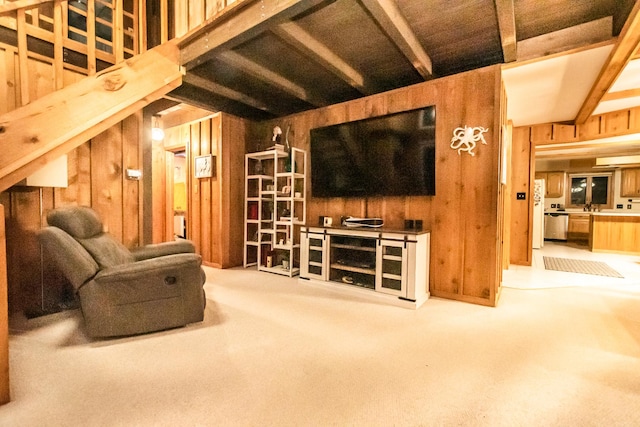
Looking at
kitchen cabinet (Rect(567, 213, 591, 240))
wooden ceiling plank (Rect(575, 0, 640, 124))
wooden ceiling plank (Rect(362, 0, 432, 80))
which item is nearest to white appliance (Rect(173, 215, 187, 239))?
wooden ceiling plank (Rect(362, 0, 432, 80))

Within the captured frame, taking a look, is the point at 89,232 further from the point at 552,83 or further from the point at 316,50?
the point at 552,83

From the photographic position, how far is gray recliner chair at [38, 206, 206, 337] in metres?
1.79

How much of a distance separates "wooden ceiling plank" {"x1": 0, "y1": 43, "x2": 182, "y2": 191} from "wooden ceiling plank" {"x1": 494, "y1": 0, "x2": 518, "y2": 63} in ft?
8.37

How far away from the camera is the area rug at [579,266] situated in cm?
391

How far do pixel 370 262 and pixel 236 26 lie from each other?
244 cm

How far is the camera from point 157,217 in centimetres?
503

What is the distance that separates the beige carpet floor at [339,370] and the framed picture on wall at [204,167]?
219cm

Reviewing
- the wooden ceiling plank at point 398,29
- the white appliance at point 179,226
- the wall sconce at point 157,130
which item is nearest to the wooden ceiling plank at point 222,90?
the wall sconce at point 157,130

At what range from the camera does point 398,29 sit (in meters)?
2.10

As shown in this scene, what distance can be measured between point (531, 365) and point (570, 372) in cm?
19

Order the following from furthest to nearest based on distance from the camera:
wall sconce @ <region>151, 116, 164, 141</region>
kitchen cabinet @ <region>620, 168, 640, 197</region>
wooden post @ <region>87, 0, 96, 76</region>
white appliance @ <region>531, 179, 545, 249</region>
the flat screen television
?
kitchen cabinet @ <region>620, 168, 640, 197</region>
white appliance @ <region>531, 179, 545, 249</region>
wall sconce @ <region>151, 116, 164, 141</region>
the flat screen television
wooden post @ <region>87, 0, 96, 76</region>

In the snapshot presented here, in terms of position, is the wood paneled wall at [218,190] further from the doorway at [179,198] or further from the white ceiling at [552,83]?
the white ceiling at [552,83]

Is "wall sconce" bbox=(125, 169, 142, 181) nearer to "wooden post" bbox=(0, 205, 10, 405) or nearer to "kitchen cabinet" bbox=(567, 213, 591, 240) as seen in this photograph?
"wooden post" bbox=(0, 205, 10, 405)

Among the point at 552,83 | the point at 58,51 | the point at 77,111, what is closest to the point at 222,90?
the point at 58,51
